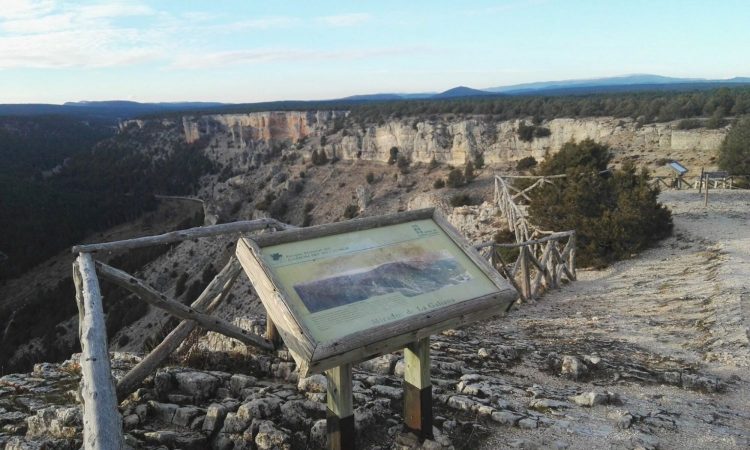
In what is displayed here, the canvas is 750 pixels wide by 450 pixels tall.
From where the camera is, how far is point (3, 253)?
4359 cm

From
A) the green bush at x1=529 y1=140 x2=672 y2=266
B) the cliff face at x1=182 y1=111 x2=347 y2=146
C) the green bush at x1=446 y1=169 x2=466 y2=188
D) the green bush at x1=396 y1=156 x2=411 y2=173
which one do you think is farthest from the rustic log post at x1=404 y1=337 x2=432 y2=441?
the cliff face at x1=182 y1=111 x2=347 y2=146

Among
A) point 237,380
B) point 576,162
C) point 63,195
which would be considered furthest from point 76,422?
point 63,195

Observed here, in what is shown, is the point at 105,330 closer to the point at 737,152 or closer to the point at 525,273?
the point at 525,273

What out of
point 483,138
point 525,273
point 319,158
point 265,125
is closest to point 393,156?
point 319,158

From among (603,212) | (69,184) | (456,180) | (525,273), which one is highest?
(603,212)

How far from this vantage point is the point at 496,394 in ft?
16.2

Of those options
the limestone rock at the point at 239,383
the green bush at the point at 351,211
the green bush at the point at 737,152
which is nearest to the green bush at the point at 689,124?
the green bush at the point at 737,152

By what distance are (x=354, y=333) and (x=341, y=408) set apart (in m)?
0.75

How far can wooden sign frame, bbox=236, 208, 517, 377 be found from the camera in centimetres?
295

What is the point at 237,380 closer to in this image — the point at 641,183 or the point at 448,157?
the point at 641,183

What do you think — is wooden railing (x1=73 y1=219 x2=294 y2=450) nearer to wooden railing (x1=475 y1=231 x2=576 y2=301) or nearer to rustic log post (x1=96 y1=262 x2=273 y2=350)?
rustic log post (x1=96 y1=262 x2=273 y2=350)

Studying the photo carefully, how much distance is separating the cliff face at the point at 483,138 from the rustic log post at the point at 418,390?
1203 inches

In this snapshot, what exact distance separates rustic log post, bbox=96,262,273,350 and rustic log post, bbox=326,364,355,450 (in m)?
2.04

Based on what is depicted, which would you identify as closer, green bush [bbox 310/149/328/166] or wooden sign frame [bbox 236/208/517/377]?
wooden sign frame [bbox 236/208/517/377]
